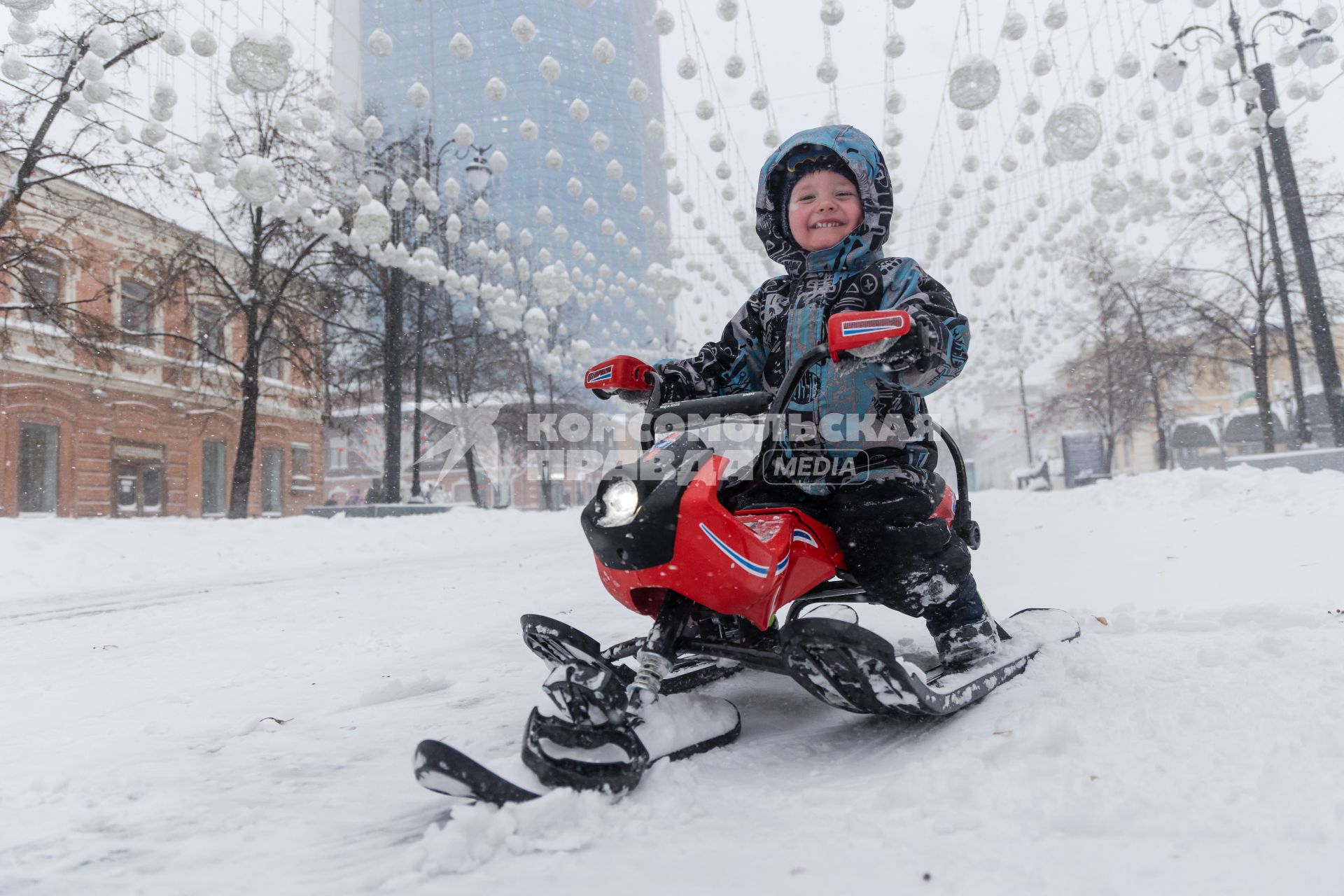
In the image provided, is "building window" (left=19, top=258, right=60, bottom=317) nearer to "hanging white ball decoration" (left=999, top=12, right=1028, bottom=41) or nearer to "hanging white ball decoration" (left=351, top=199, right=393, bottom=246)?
"hanging white ball decoration" (left=351, top=199, right=393, bottom=246)

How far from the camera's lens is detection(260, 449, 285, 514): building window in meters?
29.9

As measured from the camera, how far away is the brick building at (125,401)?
17.8m

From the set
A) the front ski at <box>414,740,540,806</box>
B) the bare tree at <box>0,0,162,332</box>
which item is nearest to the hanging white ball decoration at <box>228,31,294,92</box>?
the bare tree at <box>0,0,162,332</box>

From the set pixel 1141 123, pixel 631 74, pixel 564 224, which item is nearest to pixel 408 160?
pixel 564 224

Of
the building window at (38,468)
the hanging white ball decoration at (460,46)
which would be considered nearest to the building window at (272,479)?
the building window at (38,468)

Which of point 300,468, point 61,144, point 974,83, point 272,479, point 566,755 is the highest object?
point 61,144

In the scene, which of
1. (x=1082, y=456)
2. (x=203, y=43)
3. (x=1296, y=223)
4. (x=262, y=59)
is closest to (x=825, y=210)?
(x=262, y=59)

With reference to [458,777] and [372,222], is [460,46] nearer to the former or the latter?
[372,222]

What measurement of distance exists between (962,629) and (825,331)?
1.09 metres

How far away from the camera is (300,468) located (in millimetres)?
31500

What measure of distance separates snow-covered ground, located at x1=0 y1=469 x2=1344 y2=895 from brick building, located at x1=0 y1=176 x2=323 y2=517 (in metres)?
14.7

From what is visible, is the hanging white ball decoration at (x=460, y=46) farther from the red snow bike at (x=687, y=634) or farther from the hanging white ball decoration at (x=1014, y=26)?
the red snow bike at (x=687, y=634)

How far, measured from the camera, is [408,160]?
1914cm

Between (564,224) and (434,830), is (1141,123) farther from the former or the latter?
(434,830)
